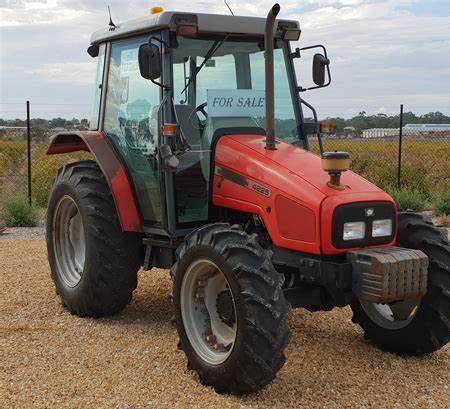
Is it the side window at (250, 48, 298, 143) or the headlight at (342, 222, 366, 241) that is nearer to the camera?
the headlight at (342, 222, 366, 241)

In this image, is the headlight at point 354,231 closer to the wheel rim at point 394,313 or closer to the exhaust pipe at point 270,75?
the wheel rim at point 394,313

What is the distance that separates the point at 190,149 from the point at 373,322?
72.3 inches

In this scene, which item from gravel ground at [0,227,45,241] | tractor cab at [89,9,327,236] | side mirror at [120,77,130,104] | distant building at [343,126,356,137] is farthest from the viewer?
gravel ground at [0,227,45,241]

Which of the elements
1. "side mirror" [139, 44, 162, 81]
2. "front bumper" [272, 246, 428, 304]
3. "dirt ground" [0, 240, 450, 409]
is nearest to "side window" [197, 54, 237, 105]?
"side mirror" [139, 44, 162, 81]

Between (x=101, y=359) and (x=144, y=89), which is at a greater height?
(x=144, y=89)

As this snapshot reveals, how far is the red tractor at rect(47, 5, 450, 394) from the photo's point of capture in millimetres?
4086

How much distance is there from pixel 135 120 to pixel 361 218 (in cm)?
208

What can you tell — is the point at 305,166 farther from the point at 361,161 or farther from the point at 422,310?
the point at 361,161

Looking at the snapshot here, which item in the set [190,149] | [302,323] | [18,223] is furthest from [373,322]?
[18,223]

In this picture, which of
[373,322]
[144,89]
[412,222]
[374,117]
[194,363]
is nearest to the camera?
[194,363]

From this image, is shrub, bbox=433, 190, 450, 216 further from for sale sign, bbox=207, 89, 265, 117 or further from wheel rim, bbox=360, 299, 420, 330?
for sale sign, bbox=207, 89, 265, 117

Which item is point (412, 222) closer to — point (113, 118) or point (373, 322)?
point (373, 322)

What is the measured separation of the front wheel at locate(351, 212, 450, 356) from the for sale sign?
1354mm

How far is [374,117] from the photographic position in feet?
35.9
